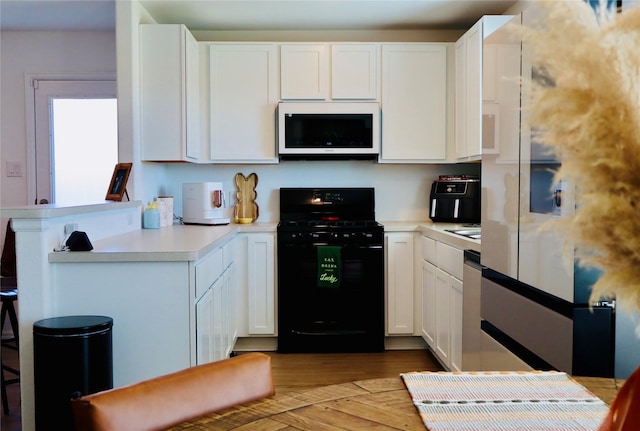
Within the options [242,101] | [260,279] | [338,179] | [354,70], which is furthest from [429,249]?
[242,101]

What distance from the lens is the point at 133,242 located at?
9.38ft

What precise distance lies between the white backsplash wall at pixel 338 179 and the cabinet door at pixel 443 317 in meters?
1.08

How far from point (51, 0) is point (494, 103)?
123 inches

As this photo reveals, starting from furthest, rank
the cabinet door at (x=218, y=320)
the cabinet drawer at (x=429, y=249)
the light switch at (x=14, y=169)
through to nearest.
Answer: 1. the light switch at (x=14, y=169)
2. the cabinet drawer at (x=429, y=249)
3. the cabinet door at (x=218, y=320)

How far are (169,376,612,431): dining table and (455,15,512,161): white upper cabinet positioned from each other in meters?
2.52

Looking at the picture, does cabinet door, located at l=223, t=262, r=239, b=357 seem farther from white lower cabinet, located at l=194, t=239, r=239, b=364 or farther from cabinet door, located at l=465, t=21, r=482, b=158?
cabinet door, located at l=465, t=21, r=482, b=158

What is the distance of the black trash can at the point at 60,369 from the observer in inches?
82.8

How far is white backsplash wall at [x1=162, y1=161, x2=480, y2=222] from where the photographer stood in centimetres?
456

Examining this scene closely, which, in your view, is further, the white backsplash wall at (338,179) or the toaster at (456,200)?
the white backsplash wall at (338,179)

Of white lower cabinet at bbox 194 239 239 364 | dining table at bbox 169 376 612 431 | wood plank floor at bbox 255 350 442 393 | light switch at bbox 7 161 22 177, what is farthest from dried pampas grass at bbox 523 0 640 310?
light switch at bbox 7 161 22 177

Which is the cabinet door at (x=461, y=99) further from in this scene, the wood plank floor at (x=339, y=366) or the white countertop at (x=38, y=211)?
the white countertop at (x=38, y=211)

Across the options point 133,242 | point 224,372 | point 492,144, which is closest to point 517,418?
point 224,372

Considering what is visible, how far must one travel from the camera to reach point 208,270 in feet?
9.34

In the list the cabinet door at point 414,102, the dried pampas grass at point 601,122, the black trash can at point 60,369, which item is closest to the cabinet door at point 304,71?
the cabinet door at point 414,102
